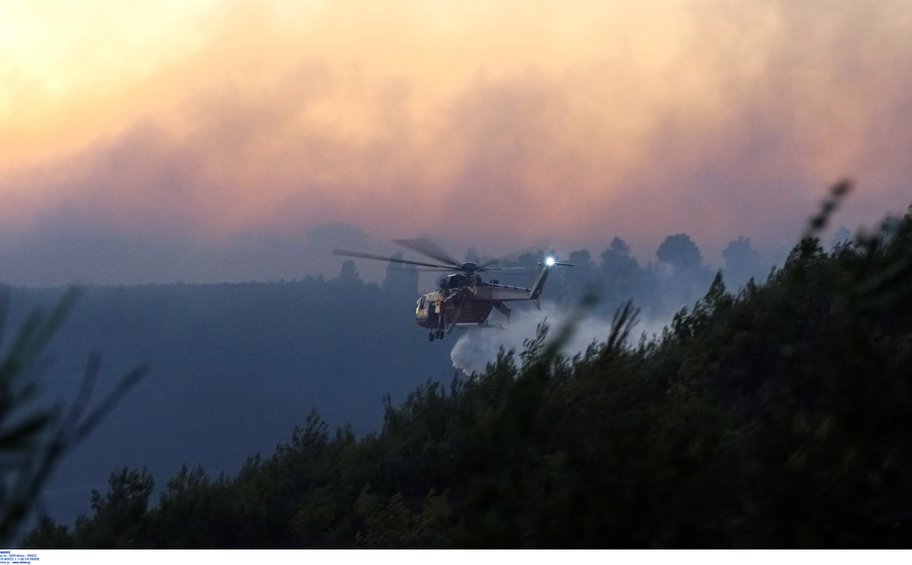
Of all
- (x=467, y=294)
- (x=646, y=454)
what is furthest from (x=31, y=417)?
(x=467, y=294)

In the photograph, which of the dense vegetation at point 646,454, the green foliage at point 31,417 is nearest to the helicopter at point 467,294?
the dense vegetation at point 646,454

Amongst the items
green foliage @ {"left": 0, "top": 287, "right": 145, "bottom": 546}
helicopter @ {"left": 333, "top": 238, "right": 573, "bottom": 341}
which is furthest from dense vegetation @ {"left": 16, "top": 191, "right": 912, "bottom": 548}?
helicopter @ {"left": 333, "top": 238, "right": 573, "bottom": 341}

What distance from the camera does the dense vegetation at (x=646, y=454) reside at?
26.0 ft

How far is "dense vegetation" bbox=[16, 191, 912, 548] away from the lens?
26.0 ft

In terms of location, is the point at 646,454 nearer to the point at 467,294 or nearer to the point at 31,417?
the point at 31,417

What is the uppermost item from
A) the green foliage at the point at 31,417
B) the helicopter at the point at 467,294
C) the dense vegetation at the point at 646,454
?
the helicopter at the point at 467,294

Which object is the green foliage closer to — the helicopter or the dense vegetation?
the dense vegetation

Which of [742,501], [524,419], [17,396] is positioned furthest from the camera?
[742,501]

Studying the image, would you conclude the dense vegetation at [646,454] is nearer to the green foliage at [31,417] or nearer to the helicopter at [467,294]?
the green foliage at [31,417]

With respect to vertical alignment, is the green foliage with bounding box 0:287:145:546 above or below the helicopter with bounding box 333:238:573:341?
below

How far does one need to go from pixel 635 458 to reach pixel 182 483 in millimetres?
9394

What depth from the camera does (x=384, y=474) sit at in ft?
47.5

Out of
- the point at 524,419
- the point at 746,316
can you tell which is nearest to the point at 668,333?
the point at 746,316
